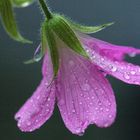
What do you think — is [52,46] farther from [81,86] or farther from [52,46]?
[81,86]

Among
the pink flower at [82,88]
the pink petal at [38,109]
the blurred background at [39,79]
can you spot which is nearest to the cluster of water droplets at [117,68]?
the pink flower at [82,88]

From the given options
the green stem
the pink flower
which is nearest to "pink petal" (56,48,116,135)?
the pink flower

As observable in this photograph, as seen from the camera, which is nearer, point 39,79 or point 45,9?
point 45,9

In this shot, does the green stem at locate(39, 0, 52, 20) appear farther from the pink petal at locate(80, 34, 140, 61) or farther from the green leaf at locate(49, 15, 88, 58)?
the pink petal at locate(80, 34, 140, 61)

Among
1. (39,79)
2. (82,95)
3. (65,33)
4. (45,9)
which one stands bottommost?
(39,79)

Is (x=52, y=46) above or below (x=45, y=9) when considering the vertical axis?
below

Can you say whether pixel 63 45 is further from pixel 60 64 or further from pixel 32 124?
pixel 32 124

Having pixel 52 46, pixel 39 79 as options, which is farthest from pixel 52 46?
pixel 39 79

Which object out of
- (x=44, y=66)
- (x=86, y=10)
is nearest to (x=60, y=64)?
(x=44, y=66)
